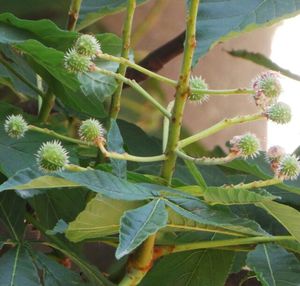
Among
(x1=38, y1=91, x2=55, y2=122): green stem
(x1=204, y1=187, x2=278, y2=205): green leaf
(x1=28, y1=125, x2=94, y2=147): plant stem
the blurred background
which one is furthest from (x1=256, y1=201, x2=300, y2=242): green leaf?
the blurred background

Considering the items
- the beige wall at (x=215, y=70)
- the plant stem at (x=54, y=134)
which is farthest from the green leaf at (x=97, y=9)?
the beige wall at (x=215, y=70)

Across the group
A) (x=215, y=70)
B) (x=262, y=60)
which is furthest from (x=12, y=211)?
(x=215, y=70)

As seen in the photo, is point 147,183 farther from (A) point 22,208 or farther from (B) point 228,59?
(B) point 228,59

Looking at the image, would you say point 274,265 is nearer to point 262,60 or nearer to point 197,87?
point 197,87

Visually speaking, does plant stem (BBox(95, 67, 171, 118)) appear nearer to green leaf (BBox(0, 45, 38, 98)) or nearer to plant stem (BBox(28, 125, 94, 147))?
plant stem (BBox(28, 125, 94, 147))

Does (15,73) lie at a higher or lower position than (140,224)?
higher

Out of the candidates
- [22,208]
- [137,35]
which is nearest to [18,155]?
[22,208]
